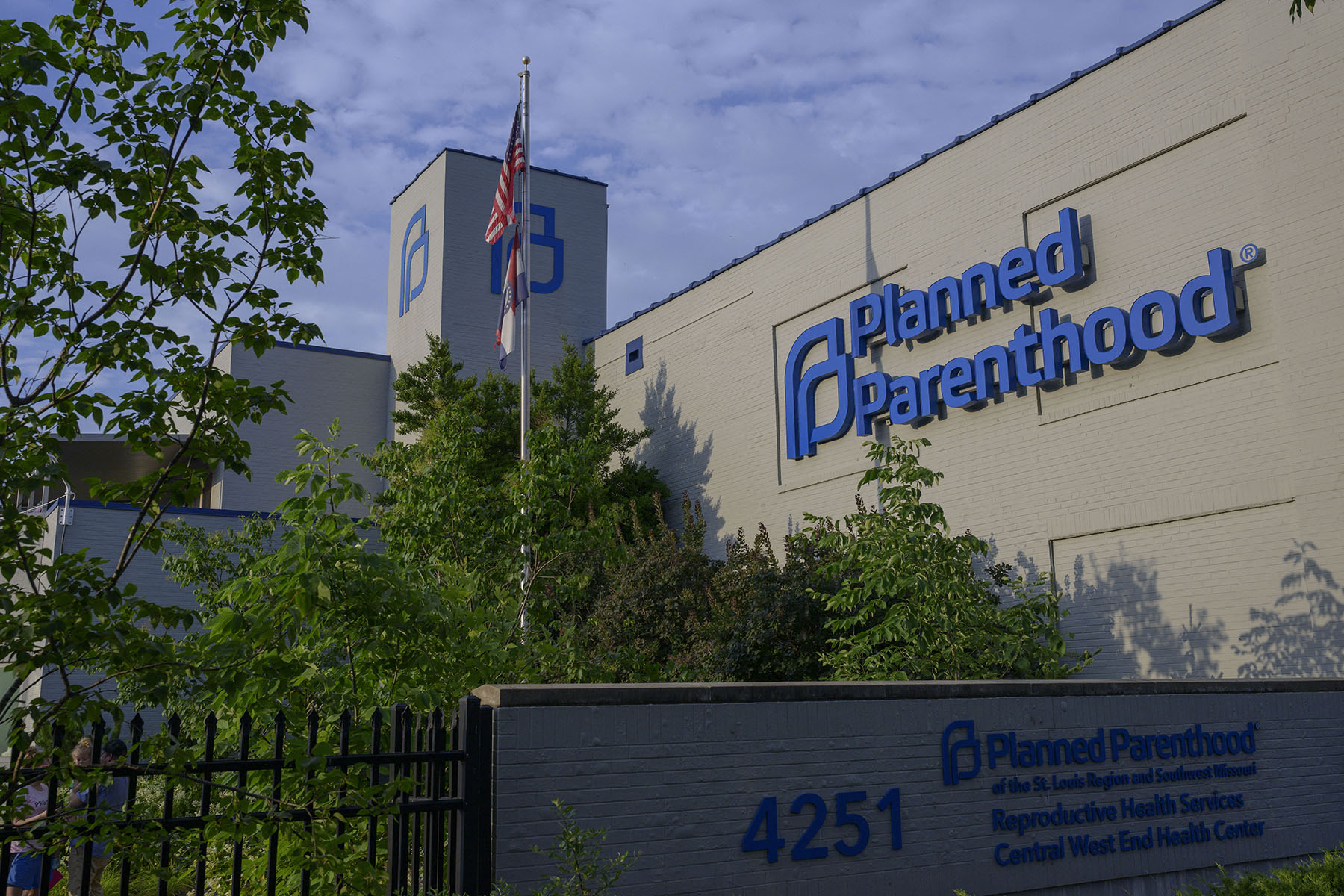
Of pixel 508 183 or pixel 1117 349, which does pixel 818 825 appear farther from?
pixel 508 183

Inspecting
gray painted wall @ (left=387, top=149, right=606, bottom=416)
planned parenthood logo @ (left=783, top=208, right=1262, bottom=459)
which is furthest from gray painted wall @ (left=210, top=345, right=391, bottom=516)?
planned parenthood logo @ (left=783, top=208, right=1262, bottom=459)

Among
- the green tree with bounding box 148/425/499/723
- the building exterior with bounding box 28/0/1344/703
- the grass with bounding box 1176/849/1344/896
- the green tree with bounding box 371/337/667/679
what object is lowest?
the grass with bounding box 1176/849/1344/896

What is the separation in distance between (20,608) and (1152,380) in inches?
541

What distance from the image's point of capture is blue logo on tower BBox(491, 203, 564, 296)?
28.5m

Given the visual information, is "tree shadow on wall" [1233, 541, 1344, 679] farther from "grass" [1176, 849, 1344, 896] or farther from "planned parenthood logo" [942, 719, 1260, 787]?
"grass" [1176, 849, 1344, 896]

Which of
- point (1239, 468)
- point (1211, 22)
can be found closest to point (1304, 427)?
point (1239, 468)

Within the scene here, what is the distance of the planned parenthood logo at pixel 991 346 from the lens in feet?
45.5

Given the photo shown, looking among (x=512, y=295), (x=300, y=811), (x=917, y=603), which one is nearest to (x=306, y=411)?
(x=512, y=295)

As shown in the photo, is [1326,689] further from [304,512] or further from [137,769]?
[137,769]

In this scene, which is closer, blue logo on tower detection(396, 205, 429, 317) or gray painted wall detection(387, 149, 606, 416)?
gray painted wall detection(387, 149, 606, 416)

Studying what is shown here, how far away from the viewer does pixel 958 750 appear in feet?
25.8

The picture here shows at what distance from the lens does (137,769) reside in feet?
14.5

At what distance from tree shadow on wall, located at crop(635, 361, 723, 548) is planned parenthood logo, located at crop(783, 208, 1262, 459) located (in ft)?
9.75

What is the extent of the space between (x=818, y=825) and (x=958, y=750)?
53.1 inches
